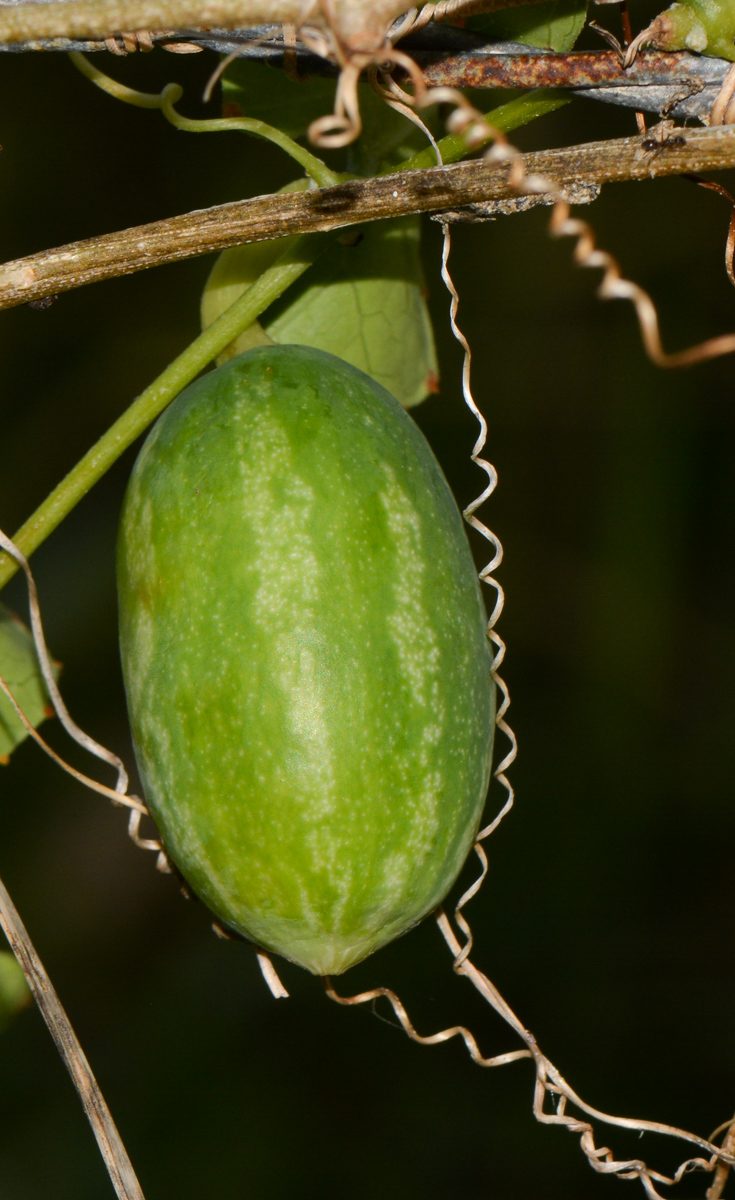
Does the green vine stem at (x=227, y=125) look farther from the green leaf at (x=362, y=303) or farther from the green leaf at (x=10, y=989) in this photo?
the green leaf at (x=10, y=989)

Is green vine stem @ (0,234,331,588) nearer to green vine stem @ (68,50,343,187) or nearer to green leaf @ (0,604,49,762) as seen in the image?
green vine stem @ (68,50,343,187)

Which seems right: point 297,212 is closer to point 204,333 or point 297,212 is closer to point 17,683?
point 204,333

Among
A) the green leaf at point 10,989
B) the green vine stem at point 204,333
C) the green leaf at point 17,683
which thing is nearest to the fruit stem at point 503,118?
the green vine stem at point 204,333

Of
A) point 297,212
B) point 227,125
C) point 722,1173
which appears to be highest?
point 227,125

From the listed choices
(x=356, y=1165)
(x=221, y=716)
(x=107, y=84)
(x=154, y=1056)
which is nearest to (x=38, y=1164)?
(x=154, y=1056)

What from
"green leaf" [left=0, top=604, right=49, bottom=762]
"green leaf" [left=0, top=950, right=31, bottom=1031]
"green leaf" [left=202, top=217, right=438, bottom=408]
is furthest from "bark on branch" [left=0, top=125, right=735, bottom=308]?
"green leaf" [left=0, top=950, right=31, bottom=1031]

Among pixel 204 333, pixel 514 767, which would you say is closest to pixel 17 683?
pixel 204 333
